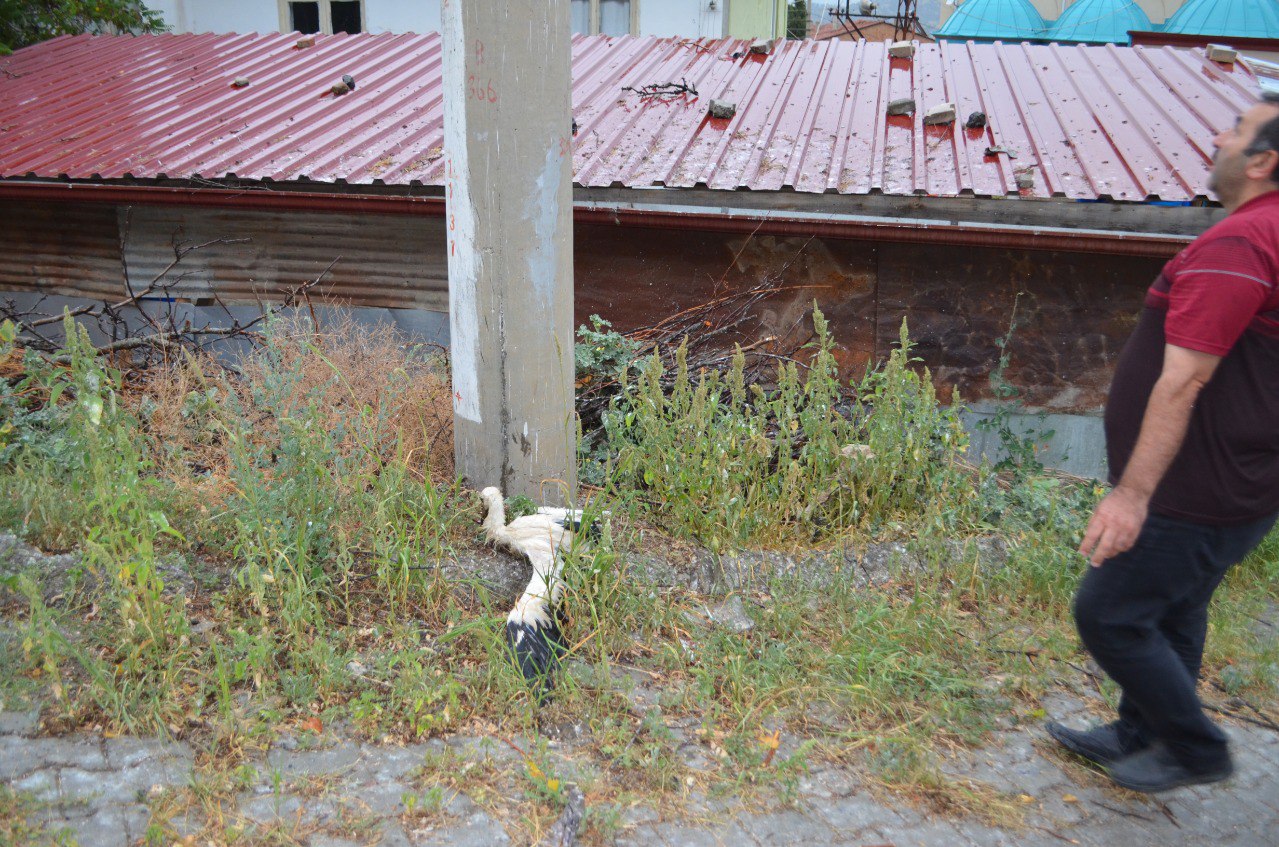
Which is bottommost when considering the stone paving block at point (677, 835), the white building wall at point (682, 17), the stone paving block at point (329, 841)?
the stone paving block at point (677, 835)

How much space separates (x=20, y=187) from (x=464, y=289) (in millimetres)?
5345

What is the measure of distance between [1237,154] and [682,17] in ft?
37.5

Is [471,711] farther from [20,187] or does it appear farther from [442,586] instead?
[20,187]

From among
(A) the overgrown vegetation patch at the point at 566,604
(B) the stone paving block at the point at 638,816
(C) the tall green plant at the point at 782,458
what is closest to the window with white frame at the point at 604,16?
(A) the overgrown vegetation patch at the point at 566,604

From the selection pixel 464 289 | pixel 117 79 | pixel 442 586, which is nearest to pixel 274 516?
pixel 442 586

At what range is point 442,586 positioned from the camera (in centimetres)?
364

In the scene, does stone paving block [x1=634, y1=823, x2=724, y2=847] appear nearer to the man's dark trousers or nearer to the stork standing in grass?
the stork standing in grass

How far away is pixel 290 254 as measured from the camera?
7.32 meters

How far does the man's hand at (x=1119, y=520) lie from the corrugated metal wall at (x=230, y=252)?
17.9 feet

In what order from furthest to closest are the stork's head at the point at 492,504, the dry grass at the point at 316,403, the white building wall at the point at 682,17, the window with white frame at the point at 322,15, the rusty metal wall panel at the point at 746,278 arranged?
the window with white frame at the point at 322,15
the white building wall at the point at 682,17
the rusty metal wall panel at the point at 746,278
the dry grass at the point at 316,403
the stork's head at the point at 492,504

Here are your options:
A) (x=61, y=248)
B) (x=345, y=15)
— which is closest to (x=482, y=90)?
(x=61, y=248)

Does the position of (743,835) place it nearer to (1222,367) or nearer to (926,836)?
(926,836)

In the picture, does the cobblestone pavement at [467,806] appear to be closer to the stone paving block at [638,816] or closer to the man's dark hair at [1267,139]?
the stone paving block at [638,816]

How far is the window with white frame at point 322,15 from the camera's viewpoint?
13.0 m
